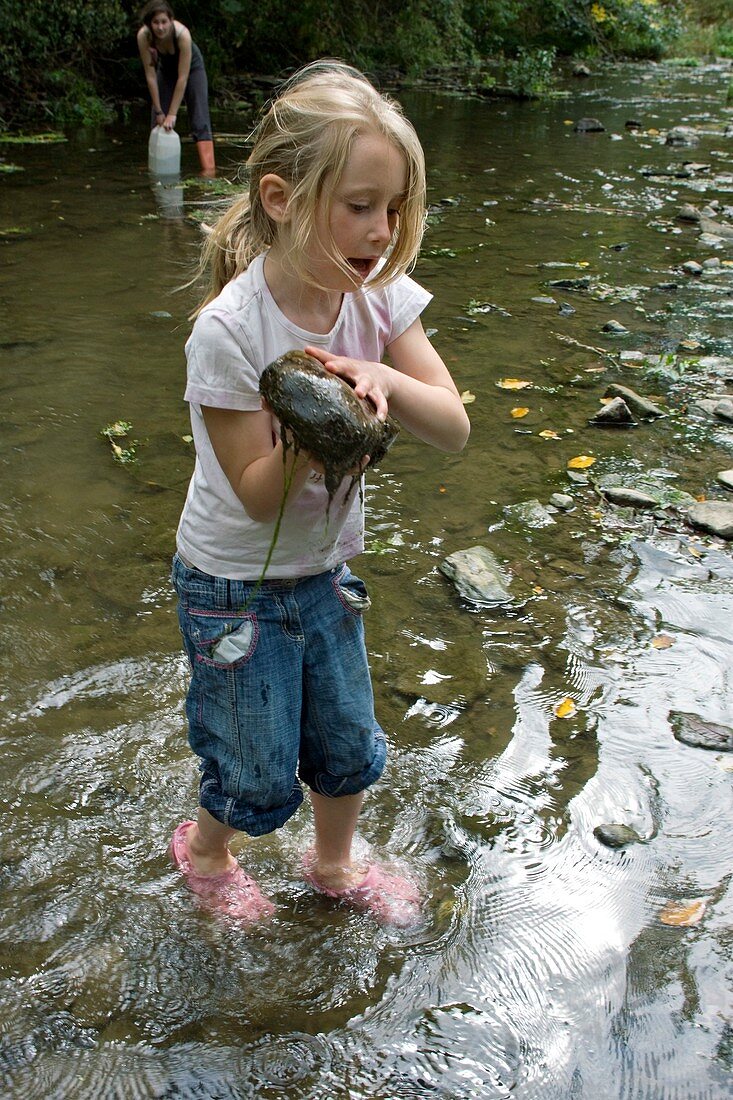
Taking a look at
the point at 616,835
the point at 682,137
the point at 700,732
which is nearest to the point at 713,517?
the point at 700,732

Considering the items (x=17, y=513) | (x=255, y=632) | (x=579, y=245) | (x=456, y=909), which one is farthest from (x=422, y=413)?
(x=579, y=245)

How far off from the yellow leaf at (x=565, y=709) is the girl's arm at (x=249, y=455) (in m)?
1.34

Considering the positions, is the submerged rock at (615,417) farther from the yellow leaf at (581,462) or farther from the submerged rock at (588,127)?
the submerged rock at (588,127)

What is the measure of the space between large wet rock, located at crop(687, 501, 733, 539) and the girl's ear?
7.86 ft

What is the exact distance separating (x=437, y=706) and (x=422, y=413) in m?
1.22

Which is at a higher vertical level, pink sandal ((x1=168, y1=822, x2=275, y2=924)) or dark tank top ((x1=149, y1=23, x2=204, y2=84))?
dark tank top ((x1=149, y1=23, x2=204, y2=84))

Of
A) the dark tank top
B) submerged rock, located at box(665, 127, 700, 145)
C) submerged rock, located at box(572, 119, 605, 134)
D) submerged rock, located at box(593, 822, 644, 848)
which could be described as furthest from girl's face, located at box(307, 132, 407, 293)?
submerged rock, located at box(572, 119, 605, 134)

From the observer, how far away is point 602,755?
8.61 ft

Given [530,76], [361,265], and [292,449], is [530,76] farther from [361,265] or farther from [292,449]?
[292,449]

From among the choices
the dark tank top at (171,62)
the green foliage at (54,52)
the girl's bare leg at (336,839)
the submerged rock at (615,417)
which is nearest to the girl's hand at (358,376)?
the girl's bare leg at (336,839)

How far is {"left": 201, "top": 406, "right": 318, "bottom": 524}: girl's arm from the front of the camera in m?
1.68

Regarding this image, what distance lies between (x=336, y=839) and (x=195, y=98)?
8910 mm

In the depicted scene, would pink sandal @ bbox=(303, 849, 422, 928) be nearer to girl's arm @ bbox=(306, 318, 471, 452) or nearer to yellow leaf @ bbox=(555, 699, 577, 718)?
yellow leaf @ bbox=(555, 699, 577, 718)

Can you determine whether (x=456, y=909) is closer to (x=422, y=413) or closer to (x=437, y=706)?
(x=437, y=706)
